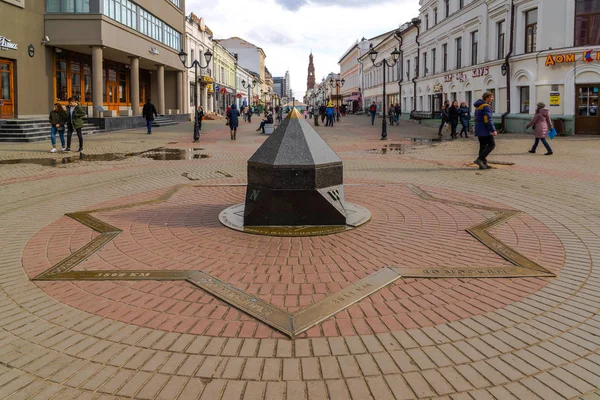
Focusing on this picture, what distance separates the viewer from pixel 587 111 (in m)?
24.0

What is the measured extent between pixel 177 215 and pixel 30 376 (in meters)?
4.36

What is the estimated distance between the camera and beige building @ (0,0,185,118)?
76.6 ft

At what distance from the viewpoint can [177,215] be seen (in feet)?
23.9

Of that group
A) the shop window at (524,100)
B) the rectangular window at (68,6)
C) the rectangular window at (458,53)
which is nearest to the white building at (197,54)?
the rectangular window at (68,6)

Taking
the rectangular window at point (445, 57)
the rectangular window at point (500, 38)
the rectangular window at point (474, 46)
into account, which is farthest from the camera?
the rectangular window at point (445, 57)

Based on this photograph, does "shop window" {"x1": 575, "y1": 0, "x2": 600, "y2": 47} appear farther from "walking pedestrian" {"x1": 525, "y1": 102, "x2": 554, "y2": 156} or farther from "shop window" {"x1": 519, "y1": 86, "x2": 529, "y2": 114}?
"walking pedestrian" {"x1": 525, "y1": 102, "x2": 554, "y2": 156}

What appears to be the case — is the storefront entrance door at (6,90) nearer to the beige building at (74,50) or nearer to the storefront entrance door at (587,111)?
the beige building at (74,50)

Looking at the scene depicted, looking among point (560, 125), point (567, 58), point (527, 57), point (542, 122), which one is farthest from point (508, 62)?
point (542, 122)

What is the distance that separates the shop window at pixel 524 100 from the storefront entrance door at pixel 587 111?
2737 millimetres

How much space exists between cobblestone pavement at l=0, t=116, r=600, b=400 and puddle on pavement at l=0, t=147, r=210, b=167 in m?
6.81

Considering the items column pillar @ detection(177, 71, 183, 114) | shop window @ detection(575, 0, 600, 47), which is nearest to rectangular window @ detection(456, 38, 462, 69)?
shop window @ detection(575, 0, 600, 47)

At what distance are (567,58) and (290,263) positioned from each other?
23691 millimetres

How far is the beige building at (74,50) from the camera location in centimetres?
2336

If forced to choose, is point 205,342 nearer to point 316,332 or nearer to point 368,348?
point 316,332
